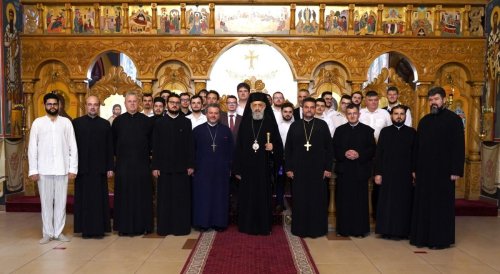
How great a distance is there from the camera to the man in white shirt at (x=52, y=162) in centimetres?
566

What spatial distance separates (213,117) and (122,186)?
158 cm

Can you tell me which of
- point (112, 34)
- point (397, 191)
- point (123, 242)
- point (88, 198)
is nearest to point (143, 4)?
point (112, 34)

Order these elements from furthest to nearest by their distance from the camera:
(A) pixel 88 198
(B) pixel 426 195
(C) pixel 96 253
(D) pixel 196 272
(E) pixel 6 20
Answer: (E) pixel 6 20, (A) pixel 88 198, (B) pixel 426 195, (C) pixel 96 253, (D) pixel 196 272

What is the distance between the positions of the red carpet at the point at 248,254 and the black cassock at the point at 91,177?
147 centimetres

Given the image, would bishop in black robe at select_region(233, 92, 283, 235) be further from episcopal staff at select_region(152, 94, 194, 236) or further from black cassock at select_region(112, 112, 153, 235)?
black cassock at select_region(112, 112, 153, 235)

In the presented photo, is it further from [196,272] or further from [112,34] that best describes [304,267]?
[112,34]

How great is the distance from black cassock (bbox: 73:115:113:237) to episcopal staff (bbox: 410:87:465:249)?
418cm

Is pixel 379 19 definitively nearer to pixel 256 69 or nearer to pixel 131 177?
pixel 256 69

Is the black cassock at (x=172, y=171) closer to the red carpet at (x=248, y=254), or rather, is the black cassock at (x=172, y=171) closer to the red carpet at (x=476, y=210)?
the red carpet at (x=248, y=254)

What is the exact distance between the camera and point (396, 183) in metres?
5.94

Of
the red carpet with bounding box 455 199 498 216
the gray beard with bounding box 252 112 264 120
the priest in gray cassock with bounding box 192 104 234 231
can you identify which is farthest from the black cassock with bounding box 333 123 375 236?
the red carpet with bounding box 455 199 498 216

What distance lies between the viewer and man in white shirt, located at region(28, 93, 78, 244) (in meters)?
5.66

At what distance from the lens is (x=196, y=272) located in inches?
174

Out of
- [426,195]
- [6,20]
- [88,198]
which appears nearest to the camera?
[426,195]
